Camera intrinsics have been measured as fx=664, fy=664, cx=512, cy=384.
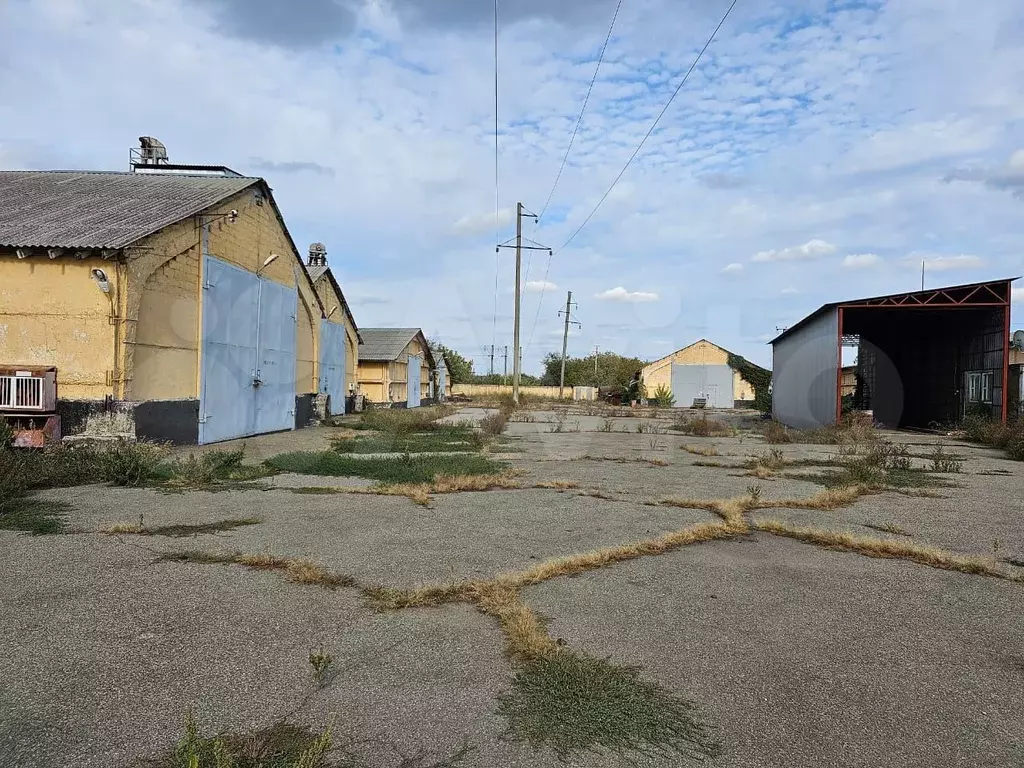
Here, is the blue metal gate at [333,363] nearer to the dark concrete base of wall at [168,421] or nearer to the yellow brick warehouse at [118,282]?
the yellow brick warehouse at [118,282]

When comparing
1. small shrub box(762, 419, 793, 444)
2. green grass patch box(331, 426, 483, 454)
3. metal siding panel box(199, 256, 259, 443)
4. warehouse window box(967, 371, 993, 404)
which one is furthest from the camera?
warehouse window box(967, 371, 993, 404)

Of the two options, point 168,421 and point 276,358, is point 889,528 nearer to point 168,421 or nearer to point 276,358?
point 168,421

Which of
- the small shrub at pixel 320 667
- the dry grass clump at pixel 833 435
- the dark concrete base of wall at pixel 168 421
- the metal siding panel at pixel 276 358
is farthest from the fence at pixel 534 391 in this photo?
the small shrub at pixel 320 667

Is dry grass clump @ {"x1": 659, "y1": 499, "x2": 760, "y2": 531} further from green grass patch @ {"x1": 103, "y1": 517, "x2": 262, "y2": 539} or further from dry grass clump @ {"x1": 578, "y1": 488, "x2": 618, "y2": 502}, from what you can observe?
green grass patch @ {"x1": 103, "y1": 517, "x2": 262, "y2": 539}

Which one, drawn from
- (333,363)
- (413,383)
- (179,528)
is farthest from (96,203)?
(413,383)

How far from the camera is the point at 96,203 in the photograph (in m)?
15.0

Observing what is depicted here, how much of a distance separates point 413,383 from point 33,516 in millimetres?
34669

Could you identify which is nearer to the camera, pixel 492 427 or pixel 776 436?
pixel 776 436

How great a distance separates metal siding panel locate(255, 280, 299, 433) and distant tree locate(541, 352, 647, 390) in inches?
2371

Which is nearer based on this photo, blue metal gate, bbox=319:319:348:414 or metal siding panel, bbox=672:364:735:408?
blue metal gate, bbox=319:319:348:414

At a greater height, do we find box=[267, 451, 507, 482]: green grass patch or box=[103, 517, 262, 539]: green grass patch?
Result: box=[267, 451, 507, 482]: green grass patch

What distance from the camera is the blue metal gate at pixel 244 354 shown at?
49.9 feet

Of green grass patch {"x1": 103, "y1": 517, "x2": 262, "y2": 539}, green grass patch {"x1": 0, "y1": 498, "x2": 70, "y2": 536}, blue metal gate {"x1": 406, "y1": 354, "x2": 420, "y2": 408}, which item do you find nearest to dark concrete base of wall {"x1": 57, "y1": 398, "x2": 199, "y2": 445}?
green grass patch {"x1": 0, "y1": 498, "x2": 70, "y2": 536}

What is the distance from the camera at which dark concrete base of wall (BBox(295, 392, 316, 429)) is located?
21.4 m
